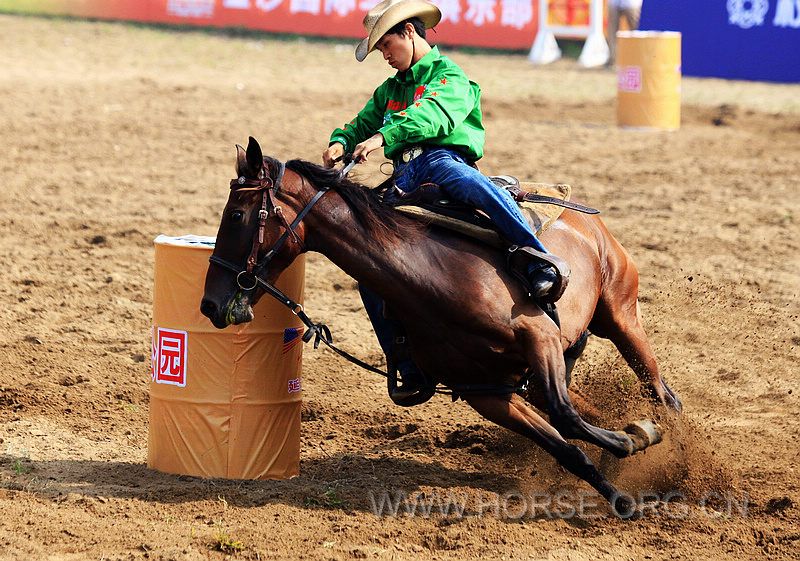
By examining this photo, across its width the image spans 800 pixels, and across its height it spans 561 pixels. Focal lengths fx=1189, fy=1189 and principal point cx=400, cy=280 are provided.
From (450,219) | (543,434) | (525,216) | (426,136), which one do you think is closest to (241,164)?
(426,136)

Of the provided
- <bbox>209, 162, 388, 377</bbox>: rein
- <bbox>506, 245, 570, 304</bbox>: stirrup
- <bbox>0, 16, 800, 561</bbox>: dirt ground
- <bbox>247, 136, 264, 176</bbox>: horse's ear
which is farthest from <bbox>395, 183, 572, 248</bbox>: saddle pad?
<bbox>0, 16, 800, 561</bbox>: dirt ground

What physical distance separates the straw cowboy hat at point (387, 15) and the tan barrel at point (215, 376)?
1.05 metres

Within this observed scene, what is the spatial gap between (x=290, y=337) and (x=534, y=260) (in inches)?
49.5

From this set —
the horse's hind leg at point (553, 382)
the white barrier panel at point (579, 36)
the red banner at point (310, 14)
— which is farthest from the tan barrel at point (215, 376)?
the red banner at point (310, 14)

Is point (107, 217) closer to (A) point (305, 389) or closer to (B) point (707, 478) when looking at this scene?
(A) point (305, 389)

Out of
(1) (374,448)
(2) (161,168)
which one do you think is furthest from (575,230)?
(2) (161,168)

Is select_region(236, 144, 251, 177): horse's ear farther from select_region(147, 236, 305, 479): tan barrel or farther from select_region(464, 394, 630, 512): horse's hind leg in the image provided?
select_region(464, 394, 630, 512): horse's hind leg

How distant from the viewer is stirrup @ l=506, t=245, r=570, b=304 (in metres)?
5.05

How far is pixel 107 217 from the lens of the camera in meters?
10.3

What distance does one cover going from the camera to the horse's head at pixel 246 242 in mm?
4820

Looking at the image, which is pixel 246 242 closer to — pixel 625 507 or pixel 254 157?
pixel 254 157

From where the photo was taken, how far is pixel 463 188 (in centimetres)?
515

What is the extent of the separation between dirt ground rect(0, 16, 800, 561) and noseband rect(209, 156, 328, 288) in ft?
3.44

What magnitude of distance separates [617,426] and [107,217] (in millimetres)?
5769
